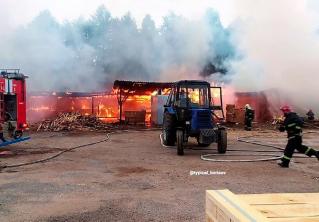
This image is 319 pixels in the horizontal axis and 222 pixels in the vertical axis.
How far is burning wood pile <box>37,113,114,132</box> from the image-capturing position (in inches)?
850

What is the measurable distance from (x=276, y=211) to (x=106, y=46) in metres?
34.6

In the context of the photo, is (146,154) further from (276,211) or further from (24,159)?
(276,211)

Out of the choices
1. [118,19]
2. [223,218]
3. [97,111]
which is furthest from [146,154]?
[118,19]

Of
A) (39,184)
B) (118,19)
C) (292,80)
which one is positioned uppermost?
(118,19)

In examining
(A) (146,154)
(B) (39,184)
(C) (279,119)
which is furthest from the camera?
(C) (279,119)

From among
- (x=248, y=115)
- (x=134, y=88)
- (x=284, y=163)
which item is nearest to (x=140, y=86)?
(x=134, y=88)

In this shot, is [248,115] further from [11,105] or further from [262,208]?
[262,208]

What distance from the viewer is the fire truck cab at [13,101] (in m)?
12.8

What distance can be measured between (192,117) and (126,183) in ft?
16.4

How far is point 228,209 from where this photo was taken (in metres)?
2.53

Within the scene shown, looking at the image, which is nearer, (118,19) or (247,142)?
(247,142)

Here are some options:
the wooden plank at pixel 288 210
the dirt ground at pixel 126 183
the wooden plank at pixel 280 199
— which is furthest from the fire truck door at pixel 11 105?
the wooden plank at pixel 288 210

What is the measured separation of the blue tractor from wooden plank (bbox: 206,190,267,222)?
961 centimetres

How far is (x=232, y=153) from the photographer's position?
43.0 ft
